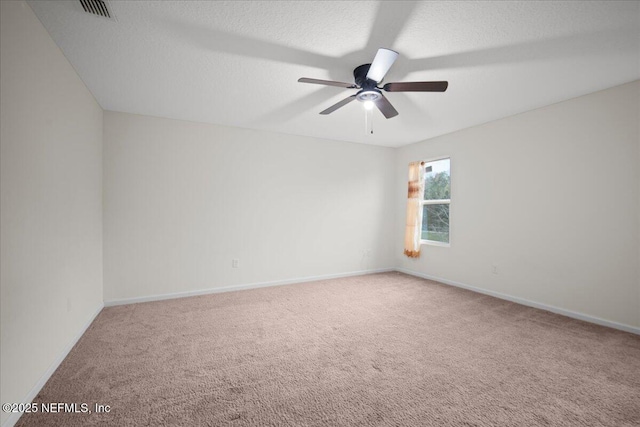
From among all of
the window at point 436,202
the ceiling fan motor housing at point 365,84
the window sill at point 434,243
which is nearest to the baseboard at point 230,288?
the window sill at point 434,243

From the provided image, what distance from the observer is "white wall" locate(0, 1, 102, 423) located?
1.49 metres

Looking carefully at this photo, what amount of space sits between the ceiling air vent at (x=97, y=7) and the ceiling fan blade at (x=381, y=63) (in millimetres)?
1677

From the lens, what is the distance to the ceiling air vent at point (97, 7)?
1638 mm

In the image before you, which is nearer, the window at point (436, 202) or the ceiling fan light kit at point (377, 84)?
the ceiling fan light kit at point (377, 84)

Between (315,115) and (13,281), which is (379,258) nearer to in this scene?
(315,115)

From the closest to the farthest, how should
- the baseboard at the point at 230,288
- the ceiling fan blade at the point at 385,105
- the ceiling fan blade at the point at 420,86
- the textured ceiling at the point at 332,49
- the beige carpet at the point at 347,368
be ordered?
the beige carpet at the point at 347,368
the textured ceiling at the point at 332,49
the ceiling fan blade at the point at 420,86
the ceiling fan blade at the point at 385,105
the baseboard at the point at 230,288

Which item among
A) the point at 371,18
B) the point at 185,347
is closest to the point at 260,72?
the point at 371,18

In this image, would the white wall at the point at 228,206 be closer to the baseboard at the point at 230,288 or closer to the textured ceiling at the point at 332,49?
the baseboard at the point at 230,288

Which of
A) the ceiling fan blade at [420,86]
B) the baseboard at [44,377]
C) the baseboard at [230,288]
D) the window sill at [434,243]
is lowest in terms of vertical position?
the baseboard at [230,288]

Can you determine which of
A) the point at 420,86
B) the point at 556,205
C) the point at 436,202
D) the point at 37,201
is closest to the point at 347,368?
the point at 420,86

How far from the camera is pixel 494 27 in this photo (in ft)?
6.15

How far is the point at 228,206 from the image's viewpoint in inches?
159

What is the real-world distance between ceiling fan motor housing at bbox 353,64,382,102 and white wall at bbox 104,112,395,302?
224 centimetres

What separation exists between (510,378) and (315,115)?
3239mm
